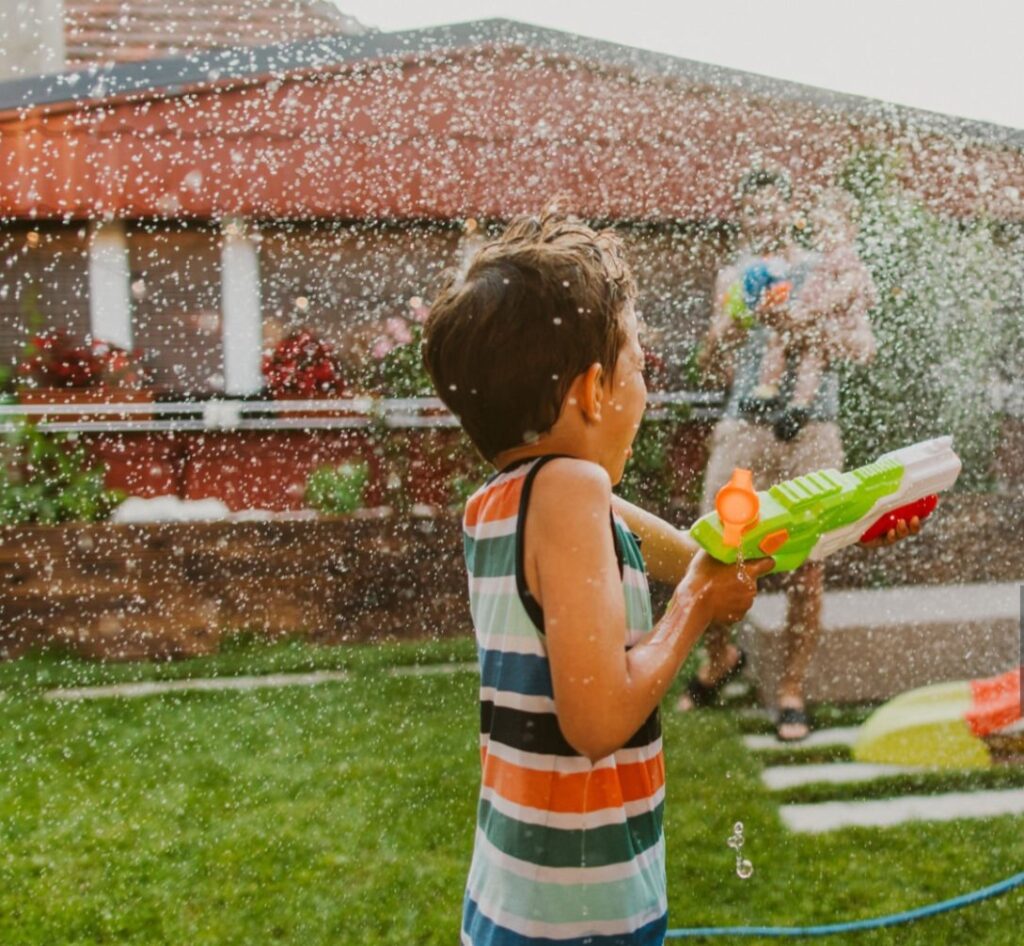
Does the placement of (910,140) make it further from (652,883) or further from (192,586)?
(652,883)

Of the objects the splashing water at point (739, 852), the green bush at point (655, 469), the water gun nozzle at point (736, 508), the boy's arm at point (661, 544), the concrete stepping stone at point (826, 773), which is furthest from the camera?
the green bush at point (655, 469)

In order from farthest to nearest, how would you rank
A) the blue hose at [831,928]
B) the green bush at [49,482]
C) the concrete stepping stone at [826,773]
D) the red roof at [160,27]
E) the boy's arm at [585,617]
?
Answer: 1. the red roof at [160,27]
2. the green bush at [49,482]
3. the concrete stepping stone at [826,773]
4. the blue hose at [831,928]
5. the boy's arm at [585,617]

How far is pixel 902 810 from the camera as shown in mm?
2006

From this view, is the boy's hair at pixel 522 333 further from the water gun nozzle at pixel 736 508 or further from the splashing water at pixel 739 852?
the splashing water at pixel 739 852

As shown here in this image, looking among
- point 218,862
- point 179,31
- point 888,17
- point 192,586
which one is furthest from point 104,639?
point 888,17

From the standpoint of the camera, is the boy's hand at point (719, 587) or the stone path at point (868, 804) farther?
the stone path at point (868, 804)

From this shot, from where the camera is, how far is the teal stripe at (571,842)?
2.50 feet

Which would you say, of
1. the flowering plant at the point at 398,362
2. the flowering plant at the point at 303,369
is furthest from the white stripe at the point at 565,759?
the flowering plant at the point at 303,369

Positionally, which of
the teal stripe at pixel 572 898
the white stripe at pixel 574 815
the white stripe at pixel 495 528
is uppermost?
the white stripe at pixel 495 528

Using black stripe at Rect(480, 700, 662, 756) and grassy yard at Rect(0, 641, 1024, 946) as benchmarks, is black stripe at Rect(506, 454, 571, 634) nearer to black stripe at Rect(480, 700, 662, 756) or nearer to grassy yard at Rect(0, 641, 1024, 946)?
black stripe at Rect(480, 700, 662, 756)

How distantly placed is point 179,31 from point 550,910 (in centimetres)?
401

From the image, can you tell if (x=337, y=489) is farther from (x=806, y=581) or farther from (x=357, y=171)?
(x=806, y=581)

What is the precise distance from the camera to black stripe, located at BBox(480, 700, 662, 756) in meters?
0.77

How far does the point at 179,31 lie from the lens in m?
3.98
